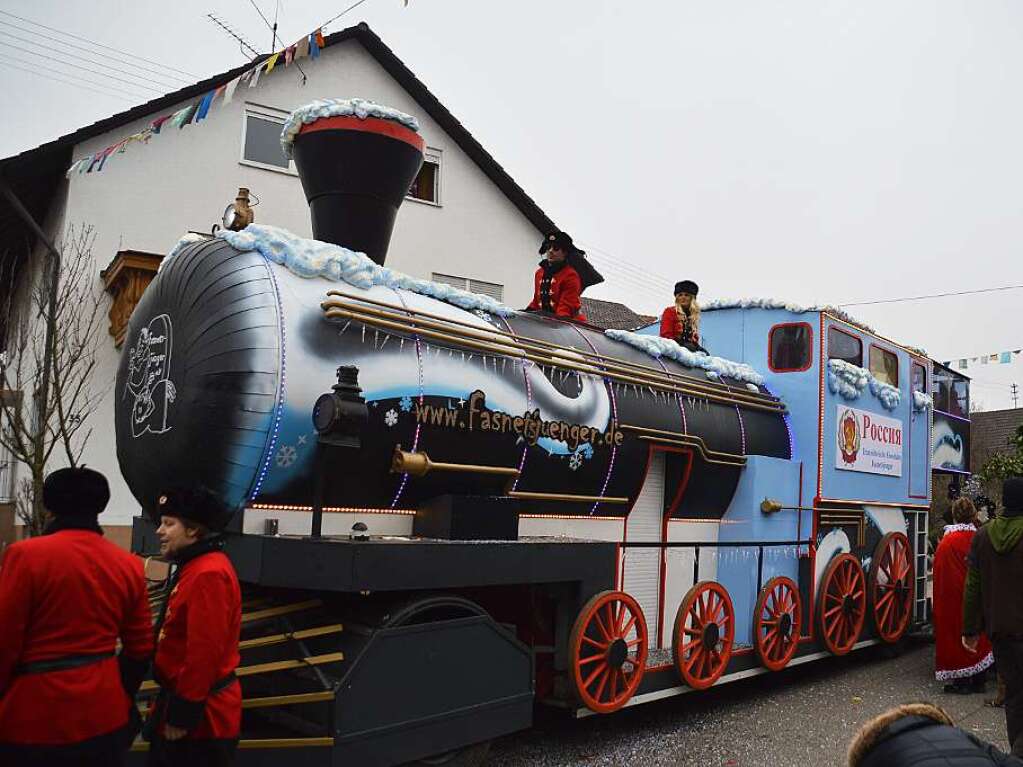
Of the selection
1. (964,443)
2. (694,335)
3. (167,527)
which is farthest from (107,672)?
(964,443)

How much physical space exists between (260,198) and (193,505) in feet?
32.2

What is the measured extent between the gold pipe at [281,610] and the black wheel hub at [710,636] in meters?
3.08

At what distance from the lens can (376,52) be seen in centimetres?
1351

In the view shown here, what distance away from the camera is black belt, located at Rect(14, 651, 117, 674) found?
2609mm

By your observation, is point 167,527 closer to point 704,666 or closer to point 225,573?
point 225,573

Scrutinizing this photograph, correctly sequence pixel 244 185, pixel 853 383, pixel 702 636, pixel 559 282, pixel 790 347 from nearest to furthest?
pixel 702 636 < pixel 559 282 < pixel 790 347 < pixel 853 383 < pixel 244 185

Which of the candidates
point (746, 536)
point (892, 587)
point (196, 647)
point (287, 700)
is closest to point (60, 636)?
point (196, 647)

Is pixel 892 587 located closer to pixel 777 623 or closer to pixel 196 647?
pixel 777 623

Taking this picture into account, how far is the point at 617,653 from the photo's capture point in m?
5.22

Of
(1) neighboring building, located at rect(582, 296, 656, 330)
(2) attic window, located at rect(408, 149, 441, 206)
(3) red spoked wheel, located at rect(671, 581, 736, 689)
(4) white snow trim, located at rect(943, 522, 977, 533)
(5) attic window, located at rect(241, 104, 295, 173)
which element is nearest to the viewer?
(3) red spoked wheel, located at rect(671, 581, 736, 689)

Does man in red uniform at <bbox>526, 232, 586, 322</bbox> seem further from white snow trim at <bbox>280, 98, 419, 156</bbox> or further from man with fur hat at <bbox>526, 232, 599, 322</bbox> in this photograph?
white snow trim at <bbox>280, 98, 419, 156</bbox>

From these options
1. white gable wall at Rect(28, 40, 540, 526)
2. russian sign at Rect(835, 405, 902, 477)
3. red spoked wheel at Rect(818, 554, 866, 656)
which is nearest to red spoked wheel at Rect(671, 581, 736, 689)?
red spoked wheel at Rect(818, 554, 866, 656)

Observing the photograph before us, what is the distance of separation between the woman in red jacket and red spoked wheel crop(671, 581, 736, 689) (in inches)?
95.0

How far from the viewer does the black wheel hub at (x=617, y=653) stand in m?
5.18
